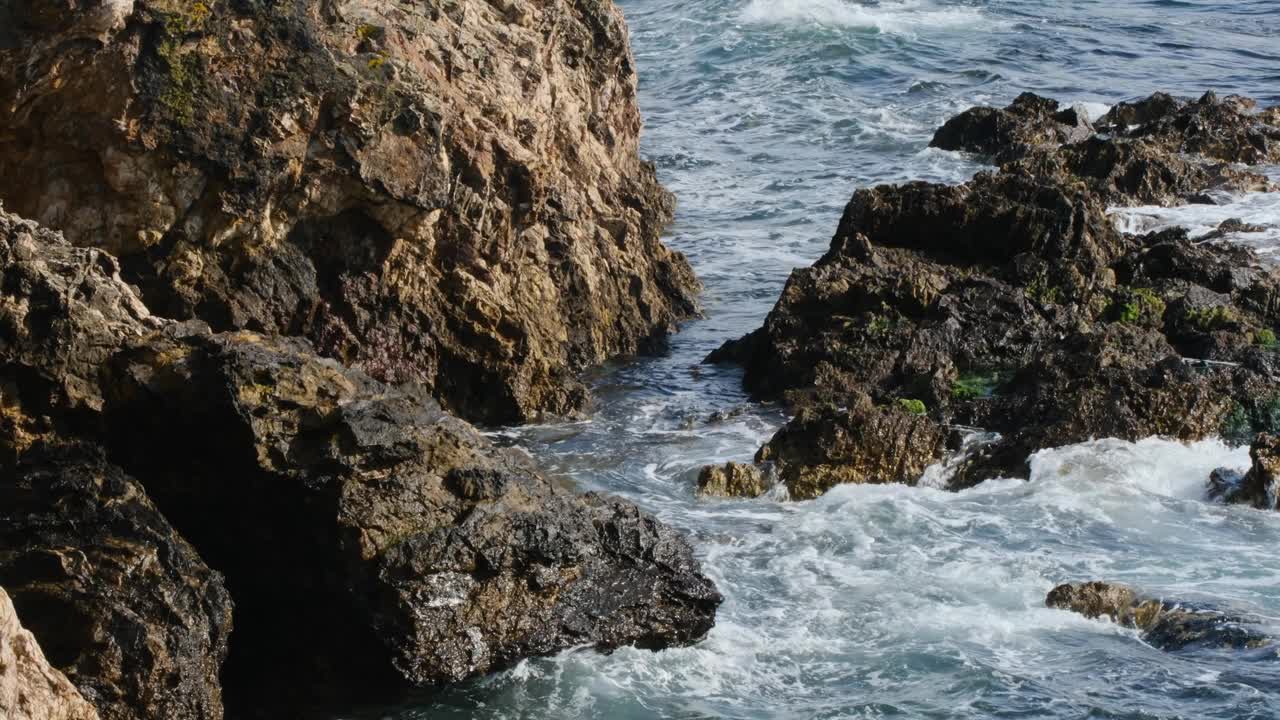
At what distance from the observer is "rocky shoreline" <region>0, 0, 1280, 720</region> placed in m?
7.76

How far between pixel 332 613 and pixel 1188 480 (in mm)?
7023

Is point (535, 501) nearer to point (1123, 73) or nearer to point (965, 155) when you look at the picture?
point (965, 155)

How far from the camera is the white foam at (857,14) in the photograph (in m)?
34.2

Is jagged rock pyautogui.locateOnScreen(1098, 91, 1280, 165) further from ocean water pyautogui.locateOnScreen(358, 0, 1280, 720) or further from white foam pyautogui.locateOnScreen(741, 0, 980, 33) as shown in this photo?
white foam pyautogui.locateOnScreen(741, 0, 980, 33)

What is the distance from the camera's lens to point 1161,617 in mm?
9328

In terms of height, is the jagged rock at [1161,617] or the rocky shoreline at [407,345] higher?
the rocky shoreline at [407,345]

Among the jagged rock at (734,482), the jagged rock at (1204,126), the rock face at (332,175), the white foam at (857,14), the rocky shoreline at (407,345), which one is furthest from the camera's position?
the white foam at (857,14)

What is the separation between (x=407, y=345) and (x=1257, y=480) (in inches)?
270

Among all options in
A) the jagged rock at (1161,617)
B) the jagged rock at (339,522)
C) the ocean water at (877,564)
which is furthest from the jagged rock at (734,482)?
the jagged rock at (339,522)

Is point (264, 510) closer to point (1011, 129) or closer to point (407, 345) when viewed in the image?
point (407, 345)

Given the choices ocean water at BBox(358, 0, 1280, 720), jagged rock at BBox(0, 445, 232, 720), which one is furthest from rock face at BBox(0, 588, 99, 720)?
ocean water at BBox(358, 0, 1280, 720)

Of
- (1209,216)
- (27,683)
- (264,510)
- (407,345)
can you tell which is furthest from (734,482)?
(1209,216)

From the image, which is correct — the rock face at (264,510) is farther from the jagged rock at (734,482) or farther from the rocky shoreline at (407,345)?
the jagged rock at (734,482)

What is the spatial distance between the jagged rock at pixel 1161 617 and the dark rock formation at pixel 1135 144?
9195mm
